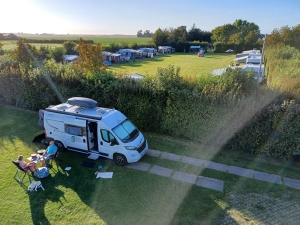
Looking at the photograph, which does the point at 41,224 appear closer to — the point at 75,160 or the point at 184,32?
the point at 75,160

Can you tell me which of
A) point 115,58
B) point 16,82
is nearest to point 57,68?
point 16,82

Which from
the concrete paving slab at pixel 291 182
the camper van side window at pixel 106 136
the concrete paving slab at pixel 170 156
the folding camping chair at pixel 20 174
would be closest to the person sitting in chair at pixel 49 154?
the folding camping chair at pixel 20 174

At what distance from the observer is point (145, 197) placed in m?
7.61

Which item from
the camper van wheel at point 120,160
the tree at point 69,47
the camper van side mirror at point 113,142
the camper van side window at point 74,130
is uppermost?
the tree at point 69,47

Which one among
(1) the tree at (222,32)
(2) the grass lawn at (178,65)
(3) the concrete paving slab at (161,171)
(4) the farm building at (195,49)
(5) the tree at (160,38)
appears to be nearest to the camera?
(3) the concrete paving slab at (161,171)

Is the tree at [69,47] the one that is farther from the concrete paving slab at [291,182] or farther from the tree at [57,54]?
the concrete paving slab at [291,182]

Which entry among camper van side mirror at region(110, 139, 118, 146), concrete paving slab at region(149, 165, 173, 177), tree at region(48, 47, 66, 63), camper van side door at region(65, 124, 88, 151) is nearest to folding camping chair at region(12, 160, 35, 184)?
camper van side door at region(65, 124, 88, 151)

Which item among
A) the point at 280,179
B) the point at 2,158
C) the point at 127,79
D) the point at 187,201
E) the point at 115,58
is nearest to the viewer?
the point at 187,201

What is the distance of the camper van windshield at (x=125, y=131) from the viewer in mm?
9234

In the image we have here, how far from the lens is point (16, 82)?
52.7ft

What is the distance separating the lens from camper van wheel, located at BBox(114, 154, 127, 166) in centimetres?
924

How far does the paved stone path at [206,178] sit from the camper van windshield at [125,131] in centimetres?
123

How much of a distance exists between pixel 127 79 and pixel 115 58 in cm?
3670

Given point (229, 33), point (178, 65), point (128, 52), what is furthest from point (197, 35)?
point (178, 65)
